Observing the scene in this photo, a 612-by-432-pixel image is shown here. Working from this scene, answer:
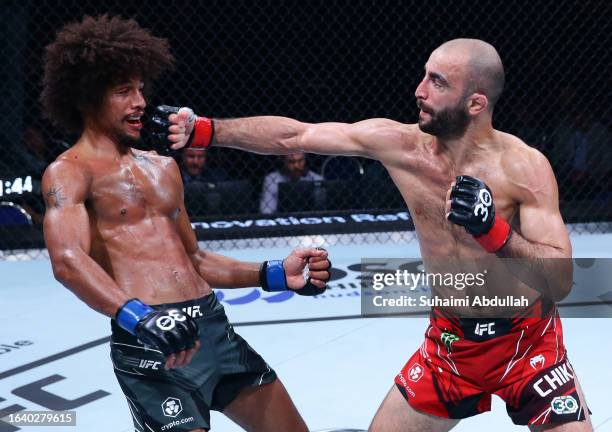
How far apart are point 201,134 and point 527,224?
33.7 inches

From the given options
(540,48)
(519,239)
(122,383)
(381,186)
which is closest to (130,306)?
(122,383)

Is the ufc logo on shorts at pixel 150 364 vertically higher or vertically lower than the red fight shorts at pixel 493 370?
higher

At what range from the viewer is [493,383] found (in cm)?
220

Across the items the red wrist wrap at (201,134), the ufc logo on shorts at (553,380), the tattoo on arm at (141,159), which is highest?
the tattoo on arm at (141,159)

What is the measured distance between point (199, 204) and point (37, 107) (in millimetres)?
1242

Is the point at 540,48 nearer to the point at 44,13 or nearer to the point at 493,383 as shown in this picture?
the point at 44,13

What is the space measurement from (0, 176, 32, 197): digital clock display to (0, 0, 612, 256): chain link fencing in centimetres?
17

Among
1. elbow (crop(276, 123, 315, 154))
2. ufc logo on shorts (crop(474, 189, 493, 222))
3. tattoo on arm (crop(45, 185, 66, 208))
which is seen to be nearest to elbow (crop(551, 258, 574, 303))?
ufc logo on shorts (crop(474, 189, 493, 222))

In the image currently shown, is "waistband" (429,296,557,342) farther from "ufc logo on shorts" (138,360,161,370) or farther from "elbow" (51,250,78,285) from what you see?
"elbow" (51,250,78,285)

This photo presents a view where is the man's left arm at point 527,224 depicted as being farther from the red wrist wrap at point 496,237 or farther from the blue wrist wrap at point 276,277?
the blue wrist wrap at point 276,277

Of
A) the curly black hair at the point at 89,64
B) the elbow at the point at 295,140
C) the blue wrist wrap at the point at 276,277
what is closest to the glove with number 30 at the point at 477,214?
the elbow at the point at 295,140

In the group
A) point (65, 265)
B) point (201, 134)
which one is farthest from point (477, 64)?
point (65, 265)

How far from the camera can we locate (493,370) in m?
2.20

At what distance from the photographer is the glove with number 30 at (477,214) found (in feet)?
6.39
